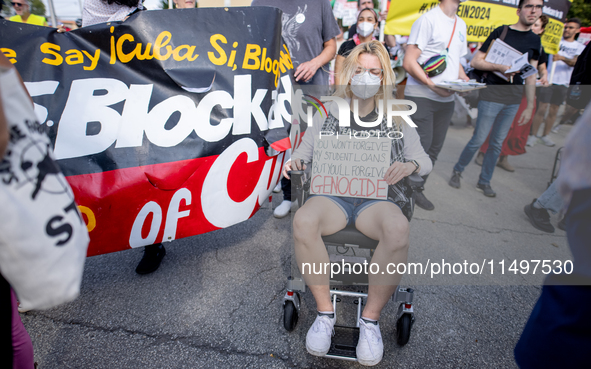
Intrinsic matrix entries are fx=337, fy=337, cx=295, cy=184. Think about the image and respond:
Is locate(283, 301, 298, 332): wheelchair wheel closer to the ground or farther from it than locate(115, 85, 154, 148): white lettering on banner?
closer to the ground

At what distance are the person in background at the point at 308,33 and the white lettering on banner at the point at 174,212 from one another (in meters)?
1.51

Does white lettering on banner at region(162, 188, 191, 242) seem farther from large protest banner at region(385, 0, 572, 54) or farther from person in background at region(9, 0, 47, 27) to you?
person in background at region(9, 0, 47, 27)

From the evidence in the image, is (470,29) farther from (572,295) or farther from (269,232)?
(572,295)

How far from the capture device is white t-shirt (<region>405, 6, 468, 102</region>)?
321cm

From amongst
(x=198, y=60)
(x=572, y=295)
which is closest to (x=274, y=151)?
(x=198, y=60)

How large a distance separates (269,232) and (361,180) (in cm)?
144

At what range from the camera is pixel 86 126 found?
1.94 meters

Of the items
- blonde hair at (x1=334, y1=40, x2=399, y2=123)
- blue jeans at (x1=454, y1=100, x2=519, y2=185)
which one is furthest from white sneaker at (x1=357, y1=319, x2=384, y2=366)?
blue jeans at (x1=454, y1=100, x2=519, y2=185)

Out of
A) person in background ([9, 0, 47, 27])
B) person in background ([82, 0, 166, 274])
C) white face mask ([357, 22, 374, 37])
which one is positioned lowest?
white face mask ([357, 22, 374, 37])

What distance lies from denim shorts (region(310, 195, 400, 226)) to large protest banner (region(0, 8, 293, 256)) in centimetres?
72

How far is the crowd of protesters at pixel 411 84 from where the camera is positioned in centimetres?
182

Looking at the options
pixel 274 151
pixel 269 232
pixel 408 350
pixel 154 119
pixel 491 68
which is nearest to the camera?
pixel 408 350

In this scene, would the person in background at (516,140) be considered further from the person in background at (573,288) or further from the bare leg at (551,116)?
the person in background at (573,288)

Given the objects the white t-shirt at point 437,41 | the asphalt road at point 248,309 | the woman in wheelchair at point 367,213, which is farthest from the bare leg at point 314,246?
the white t-shirt at point 437,41
